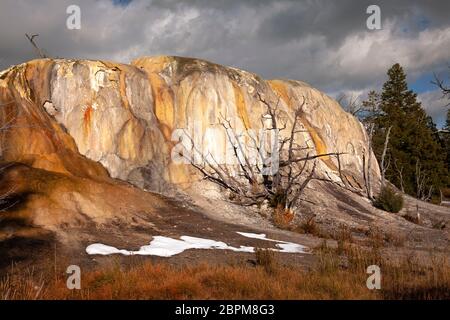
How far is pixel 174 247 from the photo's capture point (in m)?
13.0

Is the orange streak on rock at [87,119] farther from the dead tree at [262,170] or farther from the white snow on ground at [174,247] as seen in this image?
the white snow on ground at [174,247]

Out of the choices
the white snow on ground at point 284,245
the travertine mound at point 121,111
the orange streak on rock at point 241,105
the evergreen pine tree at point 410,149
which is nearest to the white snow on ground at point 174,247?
the white snow on ground at point 284,245

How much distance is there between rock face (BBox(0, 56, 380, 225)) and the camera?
61.1ft

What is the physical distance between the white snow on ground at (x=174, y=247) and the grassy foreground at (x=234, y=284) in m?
2.24

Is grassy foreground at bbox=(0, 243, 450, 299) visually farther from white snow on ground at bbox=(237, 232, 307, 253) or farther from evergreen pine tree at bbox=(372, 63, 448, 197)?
evergreen pine tree at bbox=(372, 63, 448, 197)

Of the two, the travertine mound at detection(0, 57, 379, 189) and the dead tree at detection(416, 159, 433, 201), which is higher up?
the travertine mound at detection(0, 57, 379, 189)

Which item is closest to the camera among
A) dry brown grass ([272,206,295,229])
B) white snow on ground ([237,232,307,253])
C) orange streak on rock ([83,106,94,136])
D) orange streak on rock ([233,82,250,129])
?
white snow on ground ([237,232,307,253])

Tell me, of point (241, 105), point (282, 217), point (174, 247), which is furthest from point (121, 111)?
point (174, 247)

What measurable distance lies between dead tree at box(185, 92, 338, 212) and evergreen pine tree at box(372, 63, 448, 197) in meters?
17.9

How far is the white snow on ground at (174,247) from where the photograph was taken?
1206cm

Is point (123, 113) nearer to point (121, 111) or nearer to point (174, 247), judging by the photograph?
point (121, 111)

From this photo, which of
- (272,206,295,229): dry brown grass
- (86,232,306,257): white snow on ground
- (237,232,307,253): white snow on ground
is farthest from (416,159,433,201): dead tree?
(86,232,306,257): white snow on ground
